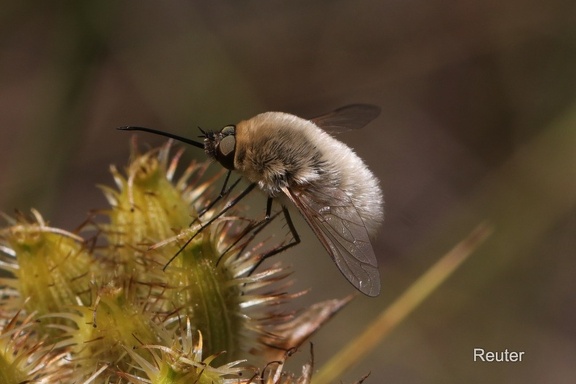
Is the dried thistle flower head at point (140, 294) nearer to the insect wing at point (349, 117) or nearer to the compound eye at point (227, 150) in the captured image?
the compound eye at point (227, 150)

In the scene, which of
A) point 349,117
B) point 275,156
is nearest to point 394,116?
point 349,117

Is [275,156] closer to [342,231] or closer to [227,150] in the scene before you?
[227,150]

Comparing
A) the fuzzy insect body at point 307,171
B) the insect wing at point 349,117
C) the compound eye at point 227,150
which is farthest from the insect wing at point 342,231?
the insect wing at point 349,117

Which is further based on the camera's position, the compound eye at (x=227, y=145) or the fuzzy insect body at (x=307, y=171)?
the compound eye at (x=227, y=145)

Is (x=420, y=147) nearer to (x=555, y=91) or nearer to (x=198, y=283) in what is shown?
(x=555, y=91)

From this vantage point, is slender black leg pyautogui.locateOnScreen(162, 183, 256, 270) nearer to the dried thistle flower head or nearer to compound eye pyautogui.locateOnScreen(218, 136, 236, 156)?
the dried thistle flower head

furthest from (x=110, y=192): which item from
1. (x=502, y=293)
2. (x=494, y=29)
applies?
(x=494, y=29)
